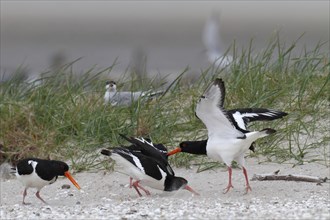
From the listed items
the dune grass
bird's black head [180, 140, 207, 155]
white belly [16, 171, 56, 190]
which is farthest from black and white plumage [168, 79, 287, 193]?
white belly [16, 171, 56, 190]

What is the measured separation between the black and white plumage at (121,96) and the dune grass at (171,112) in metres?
0.07

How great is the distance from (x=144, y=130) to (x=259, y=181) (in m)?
1.33

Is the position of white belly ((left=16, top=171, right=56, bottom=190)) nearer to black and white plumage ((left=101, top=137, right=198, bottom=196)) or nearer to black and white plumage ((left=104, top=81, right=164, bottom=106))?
black and white plumage ((left=101, top=137, right=198, bottom=196))

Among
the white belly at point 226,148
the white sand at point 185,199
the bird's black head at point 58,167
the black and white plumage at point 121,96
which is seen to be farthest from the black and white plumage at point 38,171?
the black and white plumage at point 121,96

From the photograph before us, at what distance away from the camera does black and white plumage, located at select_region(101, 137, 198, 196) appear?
7.41 metres

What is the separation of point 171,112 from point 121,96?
1.52 ft

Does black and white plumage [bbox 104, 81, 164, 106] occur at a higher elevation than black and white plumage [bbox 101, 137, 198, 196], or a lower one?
higher

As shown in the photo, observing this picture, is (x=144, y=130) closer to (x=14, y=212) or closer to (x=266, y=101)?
(x=266, y=101)

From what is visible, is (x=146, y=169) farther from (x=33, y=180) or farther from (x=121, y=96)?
(x=121, y=96)

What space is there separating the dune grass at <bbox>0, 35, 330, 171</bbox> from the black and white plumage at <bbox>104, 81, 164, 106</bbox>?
→ 0.07 metres

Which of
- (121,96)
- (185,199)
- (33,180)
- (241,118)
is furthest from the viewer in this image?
(121,96)

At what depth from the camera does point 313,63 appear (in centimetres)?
970

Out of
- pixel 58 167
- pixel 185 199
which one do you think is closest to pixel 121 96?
pixel 58 167

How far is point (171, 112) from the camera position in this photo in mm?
9195
